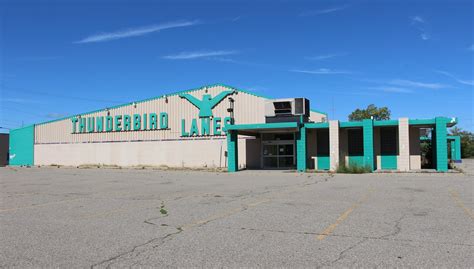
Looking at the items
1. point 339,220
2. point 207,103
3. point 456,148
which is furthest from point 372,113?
point 339,220

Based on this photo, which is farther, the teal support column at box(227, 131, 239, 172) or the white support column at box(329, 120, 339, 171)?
the teal support column at box(227, 131, 239, 172)

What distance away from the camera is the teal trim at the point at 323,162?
31956 mm

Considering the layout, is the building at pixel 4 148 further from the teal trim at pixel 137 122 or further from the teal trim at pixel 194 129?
the teal trim at pixel 194 129

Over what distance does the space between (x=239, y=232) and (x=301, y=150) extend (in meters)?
22.5

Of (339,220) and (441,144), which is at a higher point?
(441,144)

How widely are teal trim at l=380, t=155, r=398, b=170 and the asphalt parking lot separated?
1806cm

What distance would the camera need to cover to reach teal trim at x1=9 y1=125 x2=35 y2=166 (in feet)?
155

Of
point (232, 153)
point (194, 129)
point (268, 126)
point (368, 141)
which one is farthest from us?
point (194, 129)

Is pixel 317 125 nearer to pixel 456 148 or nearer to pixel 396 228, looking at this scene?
pixel 396 228

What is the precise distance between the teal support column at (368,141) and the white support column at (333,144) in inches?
77.2

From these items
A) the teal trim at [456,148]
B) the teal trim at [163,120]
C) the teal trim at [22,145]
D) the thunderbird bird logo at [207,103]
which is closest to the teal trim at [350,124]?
the thunderbird bird logo at [207,103]

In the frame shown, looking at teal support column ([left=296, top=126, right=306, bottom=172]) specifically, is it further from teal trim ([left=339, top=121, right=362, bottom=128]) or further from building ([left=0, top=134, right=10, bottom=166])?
building ([left=0, top=134, right=10, bottom=166])

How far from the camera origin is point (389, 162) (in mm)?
30391

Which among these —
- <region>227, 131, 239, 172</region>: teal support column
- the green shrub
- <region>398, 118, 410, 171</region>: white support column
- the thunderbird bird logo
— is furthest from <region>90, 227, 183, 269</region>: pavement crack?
the thunderbird bird logo
